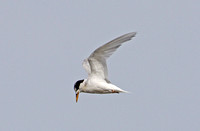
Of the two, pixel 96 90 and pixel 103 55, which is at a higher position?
pixel 103 55

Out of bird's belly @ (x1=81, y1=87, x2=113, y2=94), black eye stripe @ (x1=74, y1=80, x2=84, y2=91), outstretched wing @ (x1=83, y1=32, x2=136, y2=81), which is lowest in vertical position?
bird's belly @ (x1=81, y1=87, x2=113, y2=94)

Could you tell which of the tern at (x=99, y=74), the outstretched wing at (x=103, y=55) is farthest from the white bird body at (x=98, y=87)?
the outstretched wing at (x=103, y=55)

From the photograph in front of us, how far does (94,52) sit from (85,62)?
7.66 ft

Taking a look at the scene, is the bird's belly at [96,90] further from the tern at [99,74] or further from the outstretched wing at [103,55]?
the outstretched wing at [103,55]

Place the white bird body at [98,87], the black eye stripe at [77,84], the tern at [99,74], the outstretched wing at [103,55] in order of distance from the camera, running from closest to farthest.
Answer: the outstretched wing at [103,55] < the tern at [99,74] < the white bird body at [98,87] < the black eye stripe at [77,84]

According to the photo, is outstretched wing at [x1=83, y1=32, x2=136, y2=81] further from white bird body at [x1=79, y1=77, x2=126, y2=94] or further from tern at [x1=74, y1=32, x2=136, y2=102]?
white bird body at [x1=79, y1=77, x2=126, y2=94]

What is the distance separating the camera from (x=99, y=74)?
1486 centimetres

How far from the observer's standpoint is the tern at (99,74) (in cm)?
1388

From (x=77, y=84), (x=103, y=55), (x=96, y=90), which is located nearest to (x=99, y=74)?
(x=96, y=90)

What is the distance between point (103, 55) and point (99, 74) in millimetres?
809

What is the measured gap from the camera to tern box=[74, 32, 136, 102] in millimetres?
13875

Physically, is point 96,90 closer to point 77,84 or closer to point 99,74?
point 99,74

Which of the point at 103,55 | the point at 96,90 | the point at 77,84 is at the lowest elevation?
the point at 96,90

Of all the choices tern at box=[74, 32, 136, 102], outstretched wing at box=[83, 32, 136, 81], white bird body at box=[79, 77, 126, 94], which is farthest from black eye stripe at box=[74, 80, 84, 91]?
outstretched wing at box=[83, 32, 136, 81]
